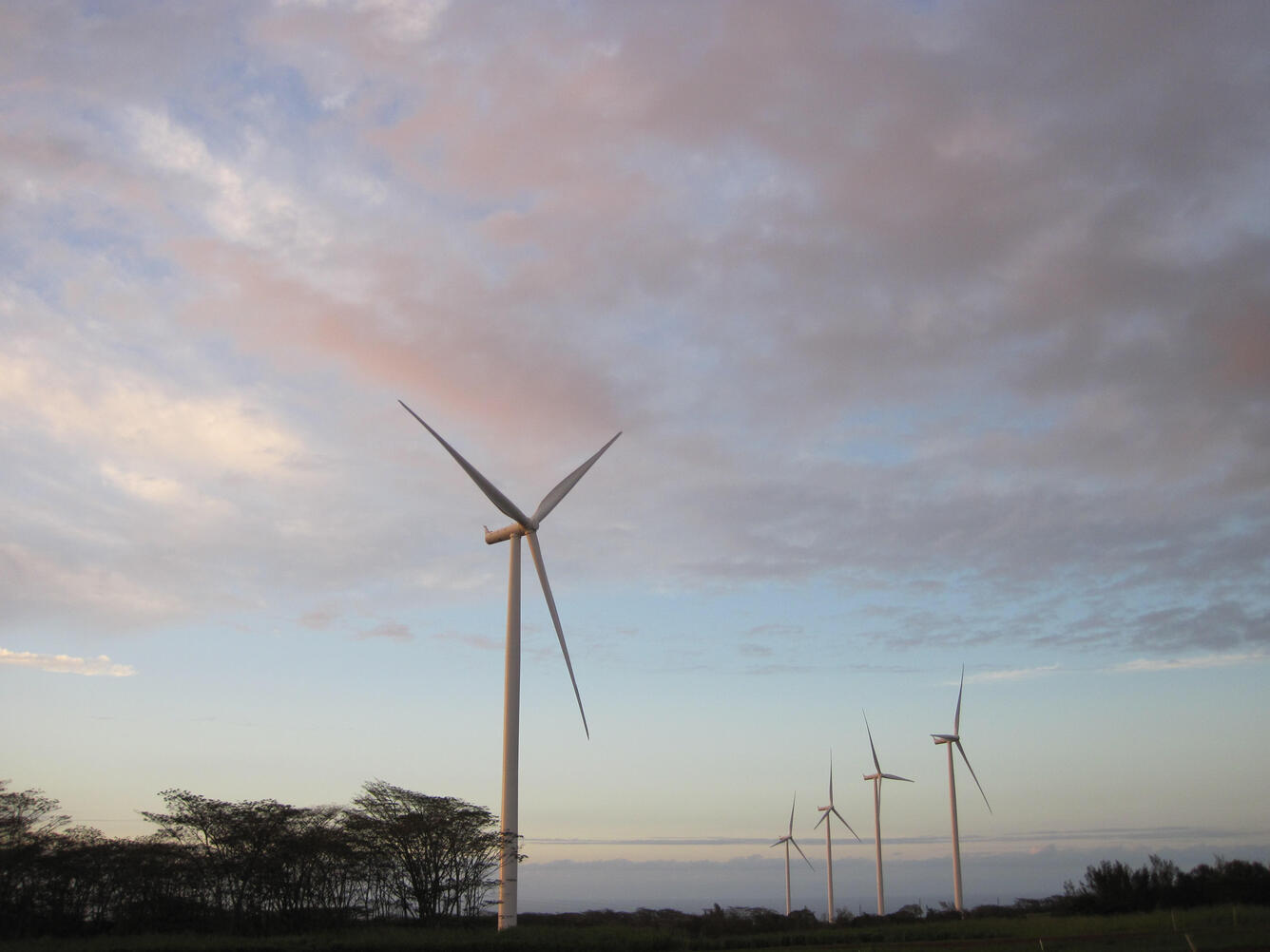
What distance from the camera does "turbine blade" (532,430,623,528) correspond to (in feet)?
183

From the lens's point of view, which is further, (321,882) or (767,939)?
(321,882)

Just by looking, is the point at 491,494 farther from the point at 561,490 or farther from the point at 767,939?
the point at 767,939

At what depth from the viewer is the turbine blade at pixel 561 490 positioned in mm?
55781

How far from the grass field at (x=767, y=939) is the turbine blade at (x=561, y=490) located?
21043 mm

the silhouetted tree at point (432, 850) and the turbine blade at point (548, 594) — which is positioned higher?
the turbine blade at point (548, 594)

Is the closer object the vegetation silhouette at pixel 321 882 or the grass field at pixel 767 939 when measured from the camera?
the grass field at pixel 767 939

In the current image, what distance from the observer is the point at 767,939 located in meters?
47.6

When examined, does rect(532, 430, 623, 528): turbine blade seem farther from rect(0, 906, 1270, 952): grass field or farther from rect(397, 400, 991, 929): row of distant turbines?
rect(0, 906, 1270, 952): grass field

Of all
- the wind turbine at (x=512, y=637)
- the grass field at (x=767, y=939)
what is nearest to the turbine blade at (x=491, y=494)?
the wind turbine at (x=512, y=637)

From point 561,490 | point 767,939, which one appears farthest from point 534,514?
point 767,939

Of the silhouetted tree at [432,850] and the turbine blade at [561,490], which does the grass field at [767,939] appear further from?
the turbine blade at [561,490]

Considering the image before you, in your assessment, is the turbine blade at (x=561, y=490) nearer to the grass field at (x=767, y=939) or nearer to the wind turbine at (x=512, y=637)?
the wind turbine at (x=512, y=637)

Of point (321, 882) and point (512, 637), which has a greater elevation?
point (512, 637)

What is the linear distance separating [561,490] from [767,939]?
25098mm
